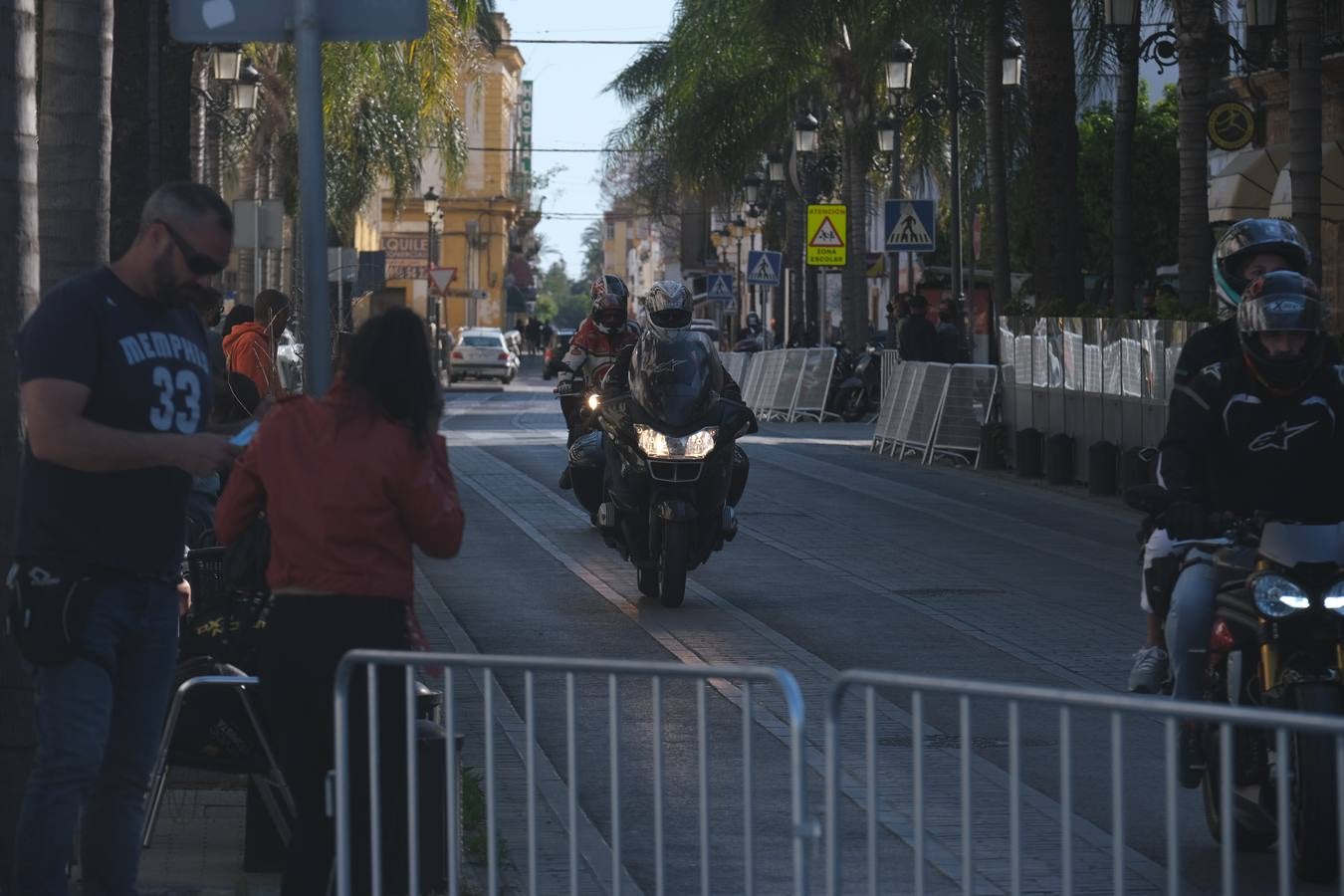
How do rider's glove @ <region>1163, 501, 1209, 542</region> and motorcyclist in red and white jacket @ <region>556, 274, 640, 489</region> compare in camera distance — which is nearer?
rider's glove @ <region>1163, 501, 1209, 542</region>

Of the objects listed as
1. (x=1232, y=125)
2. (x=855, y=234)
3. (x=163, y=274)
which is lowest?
(x=163, y=274)

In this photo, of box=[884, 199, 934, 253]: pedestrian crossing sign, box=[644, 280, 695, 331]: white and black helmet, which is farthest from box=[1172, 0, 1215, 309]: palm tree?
box=[644, 280, 695, 331]: white and black helmet

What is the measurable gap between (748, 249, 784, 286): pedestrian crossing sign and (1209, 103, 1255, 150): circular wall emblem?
45.7 feet

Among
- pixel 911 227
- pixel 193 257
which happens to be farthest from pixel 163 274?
pixel 911 227

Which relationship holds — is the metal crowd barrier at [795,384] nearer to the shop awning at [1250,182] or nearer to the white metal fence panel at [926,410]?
the shop awning at [1250,182]

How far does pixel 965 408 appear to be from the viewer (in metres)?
26.7

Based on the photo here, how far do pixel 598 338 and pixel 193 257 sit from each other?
37.1 feet

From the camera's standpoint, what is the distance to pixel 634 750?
7812mm

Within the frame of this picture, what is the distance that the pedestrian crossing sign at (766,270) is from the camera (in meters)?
44.8

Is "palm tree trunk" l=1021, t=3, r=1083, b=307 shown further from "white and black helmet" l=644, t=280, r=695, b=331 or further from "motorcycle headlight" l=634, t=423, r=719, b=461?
"motorcycle headlight" l=634, t=423, r=719, b=461

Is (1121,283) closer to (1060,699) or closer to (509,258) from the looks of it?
(1060,699)

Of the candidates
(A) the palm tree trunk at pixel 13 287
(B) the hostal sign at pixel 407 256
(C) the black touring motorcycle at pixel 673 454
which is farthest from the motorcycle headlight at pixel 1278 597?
(B) the hostal sign at pixel 407 256

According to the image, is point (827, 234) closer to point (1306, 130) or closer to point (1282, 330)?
point (1306, 130)

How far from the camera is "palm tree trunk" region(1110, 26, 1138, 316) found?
28406 mm
